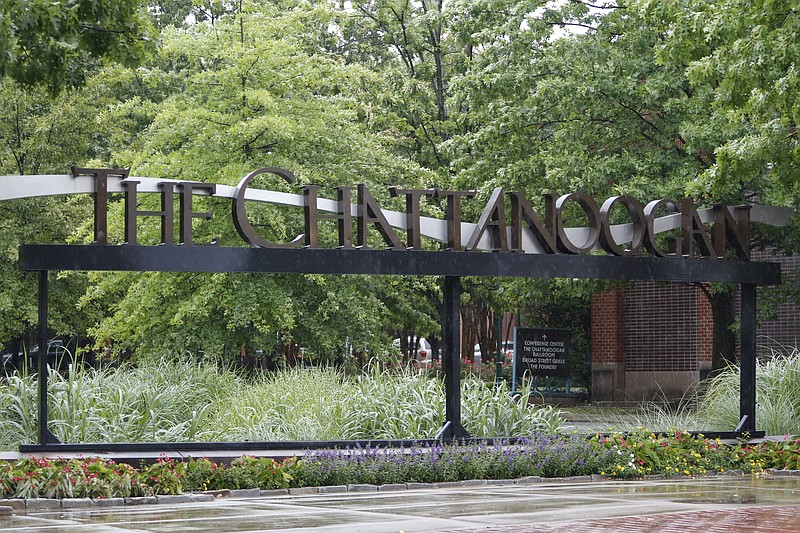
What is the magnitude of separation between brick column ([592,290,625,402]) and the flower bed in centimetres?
1772

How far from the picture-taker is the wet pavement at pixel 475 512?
9547mm

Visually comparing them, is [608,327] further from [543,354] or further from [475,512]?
[475,512]

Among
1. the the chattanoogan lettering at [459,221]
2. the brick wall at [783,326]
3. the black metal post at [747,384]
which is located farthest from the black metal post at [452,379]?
the brick wall at [783,326]

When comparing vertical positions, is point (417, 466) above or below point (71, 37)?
below

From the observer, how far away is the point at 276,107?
2291cm

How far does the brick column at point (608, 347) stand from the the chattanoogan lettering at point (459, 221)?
15.9 m

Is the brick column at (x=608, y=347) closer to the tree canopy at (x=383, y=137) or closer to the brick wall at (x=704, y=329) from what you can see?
the brick wall at (x=704, y=329)

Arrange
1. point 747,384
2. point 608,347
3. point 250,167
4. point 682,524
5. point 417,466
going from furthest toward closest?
point 608,347
point 250,167
point 747,384
point 417,466
point 682,524

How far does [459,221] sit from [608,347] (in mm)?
Answer: 19118

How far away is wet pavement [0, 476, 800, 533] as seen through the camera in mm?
9547

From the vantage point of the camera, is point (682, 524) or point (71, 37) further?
point (71, 37)

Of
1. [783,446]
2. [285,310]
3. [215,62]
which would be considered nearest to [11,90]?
[215,62]

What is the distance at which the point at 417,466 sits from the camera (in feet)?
45.1

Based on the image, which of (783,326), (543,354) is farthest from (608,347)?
(783,326)
